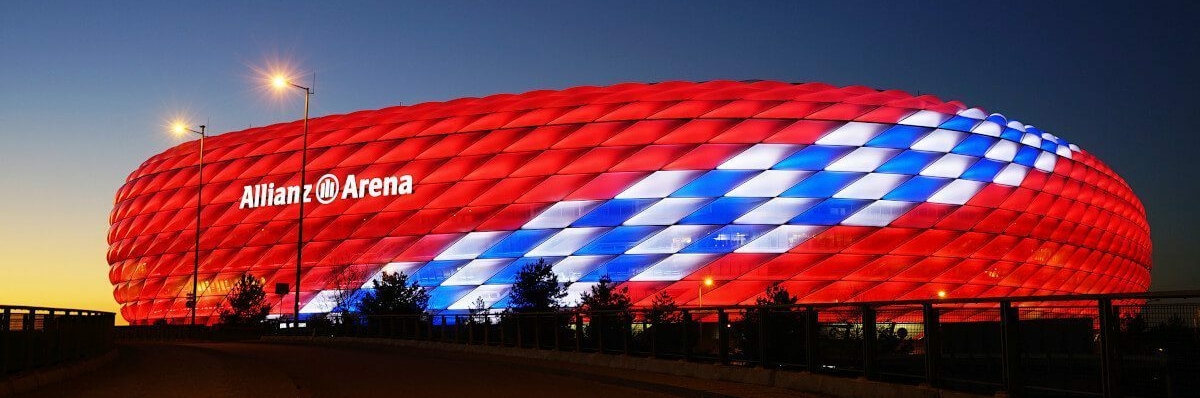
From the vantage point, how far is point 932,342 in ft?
46.1

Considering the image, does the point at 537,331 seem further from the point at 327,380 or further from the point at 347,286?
the point at 347,286

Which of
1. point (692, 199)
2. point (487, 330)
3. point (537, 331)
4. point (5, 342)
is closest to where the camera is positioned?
point (5, 342)

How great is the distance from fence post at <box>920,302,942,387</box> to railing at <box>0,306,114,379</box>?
501 inches

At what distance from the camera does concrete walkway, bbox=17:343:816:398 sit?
50.0 ft

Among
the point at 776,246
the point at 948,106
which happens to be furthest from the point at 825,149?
the point at 948,106

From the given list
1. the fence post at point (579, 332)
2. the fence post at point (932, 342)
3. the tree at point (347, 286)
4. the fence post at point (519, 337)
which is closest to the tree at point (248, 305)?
the tree at point (347, 286)

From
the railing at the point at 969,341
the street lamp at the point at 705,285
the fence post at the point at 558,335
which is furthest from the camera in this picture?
the street lamp at the point at 705,285

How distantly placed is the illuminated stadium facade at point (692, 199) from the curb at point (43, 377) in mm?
32763

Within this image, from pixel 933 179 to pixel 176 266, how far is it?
147 feet

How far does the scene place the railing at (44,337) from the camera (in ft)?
53.3

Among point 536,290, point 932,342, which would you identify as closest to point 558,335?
point 932,342

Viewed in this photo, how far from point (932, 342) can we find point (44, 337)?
1431 centimetres

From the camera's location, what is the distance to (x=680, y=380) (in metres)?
18.6

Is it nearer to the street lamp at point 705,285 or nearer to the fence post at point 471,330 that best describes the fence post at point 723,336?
the fence post at point 471,330
